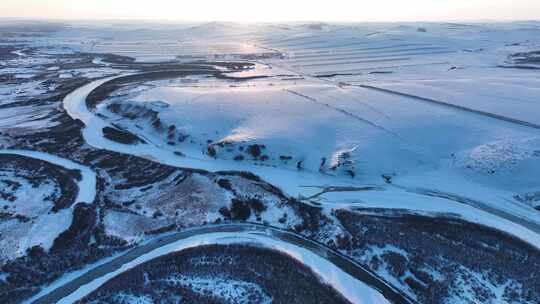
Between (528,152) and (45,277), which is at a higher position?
(528,152)

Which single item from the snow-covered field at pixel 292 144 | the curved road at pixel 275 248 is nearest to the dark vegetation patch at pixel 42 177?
the snow-covered field at pixel 292 144

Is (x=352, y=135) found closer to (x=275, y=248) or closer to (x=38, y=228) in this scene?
(x=275, y=248)

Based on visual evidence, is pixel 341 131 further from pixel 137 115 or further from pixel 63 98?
pixel 63 98

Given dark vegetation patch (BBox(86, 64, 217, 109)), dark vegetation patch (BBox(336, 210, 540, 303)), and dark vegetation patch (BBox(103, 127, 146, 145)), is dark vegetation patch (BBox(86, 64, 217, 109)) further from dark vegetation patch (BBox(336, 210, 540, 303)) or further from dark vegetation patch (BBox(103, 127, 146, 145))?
dark vegetation patch (BBox(336, 210, 540, 303))

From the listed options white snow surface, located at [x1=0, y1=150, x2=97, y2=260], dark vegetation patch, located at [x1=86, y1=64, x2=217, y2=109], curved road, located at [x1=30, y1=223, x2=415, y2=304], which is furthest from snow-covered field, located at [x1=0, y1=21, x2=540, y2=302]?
dark vegetation patch, located at [x1=86, y1=64, x2=217, y2=109]

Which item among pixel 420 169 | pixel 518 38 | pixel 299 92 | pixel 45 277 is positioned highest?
pixel 518 38

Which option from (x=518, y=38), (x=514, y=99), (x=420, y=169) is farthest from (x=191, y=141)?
(x=518, y=38)
